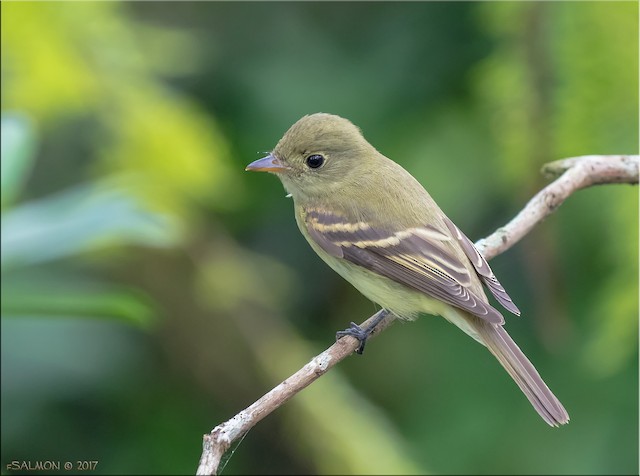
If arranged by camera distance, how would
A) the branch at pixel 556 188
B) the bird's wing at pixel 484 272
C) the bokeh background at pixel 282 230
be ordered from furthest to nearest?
the bokeh background at pixel 282 230, the bird's wing at pixel 484 272, the branch at pixel 556 188

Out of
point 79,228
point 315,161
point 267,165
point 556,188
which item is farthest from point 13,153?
point 556,188

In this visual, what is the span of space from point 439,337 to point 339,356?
57.3 inches

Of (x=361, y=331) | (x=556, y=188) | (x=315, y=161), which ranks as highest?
(x=556, y=188)

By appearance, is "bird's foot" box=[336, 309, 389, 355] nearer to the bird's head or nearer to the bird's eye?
the bird's head

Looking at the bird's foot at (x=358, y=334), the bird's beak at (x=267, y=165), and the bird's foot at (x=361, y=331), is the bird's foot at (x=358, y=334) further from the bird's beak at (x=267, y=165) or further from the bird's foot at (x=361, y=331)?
the bird's beak at (x=267, y=165)

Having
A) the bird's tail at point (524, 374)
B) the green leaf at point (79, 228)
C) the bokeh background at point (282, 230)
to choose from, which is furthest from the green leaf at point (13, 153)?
the bird's tail at point (524, 374)

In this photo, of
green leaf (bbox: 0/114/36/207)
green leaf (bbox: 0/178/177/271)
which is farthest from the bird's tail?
green leaf (bbox: 0/114/36/207)

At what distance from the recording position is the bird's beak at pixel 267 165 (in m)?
4.04

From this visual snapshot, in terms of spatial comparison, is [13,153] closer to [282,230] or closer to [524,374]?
[282,230]

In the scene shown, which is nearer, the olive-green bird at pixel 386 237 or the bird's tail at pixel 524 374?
the bird's tail at pixel 524 374

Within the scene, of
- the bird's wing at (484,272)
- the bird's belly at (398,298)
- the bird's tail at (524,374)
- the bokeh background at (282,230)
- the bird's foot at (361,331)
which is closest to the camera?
the bird's tail at (524,374)

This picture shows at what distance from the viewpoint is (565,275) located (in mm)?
4551

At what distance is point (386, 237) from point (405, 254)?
11cm

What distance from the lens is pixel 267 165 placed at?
4.11 m
